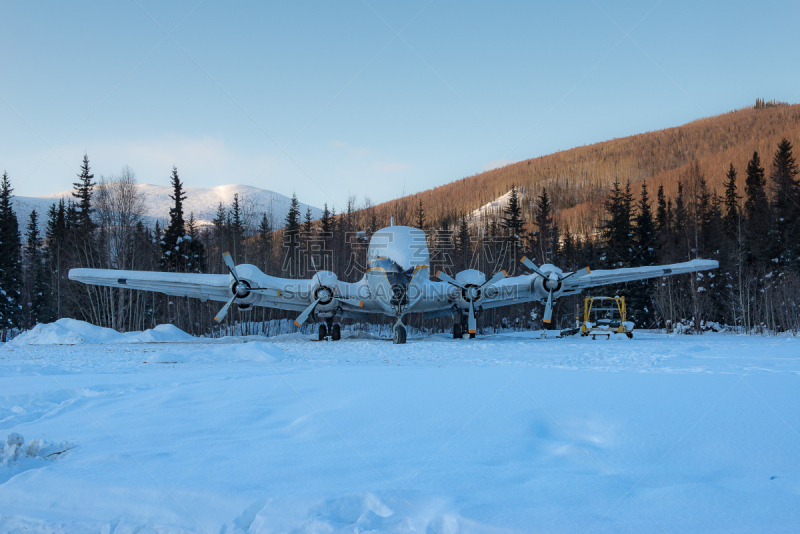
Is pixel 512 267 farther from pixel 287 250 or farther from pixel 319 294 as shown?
pixel 319 294

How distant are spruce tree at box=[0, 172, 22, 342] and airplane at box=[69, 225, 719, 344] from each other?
20.3 meters

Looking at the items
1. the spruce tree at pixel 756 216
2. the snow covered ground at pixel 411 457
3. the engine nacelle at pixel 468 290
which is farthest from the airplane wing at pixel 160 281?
the spruce tree at pixel 756 216

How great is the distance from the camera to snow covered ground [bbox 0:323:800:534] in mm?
2625

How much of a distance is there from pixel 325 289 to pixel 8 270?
96.4ft

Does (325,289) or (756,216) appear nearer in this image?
(325,289)

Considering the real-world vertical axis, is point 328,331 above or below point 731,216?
below

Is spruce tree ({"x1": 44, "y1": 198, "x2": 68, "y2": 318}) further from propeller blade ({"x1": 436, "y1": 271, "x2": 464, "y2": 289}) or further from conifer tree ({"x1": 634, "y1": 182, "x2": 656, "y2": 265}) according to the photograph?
conifer tree ({"x1": 634, "y1": 182, "x2": 656, "y2": 265})

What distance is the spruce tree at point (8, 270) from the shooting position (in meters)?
31.2

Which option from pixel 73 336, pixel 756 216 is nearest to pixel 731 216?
pixel 756 216

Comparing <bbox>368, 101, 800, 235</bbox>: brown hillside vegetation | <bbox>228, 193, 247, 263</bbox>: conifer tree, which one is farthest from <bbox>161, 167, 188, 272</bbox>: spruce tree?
<bbox>368, 101, 800, 235</bbox>: brown hillside vegetation

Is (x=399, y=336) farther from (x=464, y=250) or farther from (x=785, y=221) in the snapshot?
(x=785, y=221)

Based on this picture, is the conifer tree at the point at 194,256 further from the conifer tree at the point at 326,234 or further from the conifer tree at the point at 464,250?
the conifer tree at the point at 464,250

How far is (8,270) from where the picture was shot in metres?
32.9

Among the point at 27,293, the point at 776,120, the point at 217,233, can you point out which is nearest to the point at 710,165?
the point at 776,120
